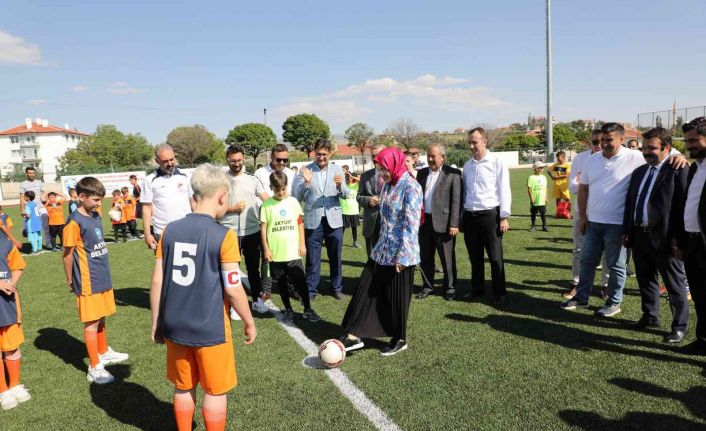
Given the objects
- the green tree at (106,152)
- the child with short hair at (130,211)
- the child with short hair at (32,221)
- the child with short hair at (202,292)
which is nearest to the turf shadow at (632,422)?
the child with short hair at (202,292)

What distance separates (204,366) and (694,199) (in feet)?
13.7

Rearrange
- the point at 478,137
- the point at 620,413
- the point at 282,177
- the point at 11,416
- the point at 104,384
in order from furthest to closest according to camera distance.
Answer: the point at 478,137 → the point at 282,177 → the point at 104,384 → the point at 11,416 → the point at 620,413

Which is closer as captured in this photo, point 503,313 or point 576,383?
point 576,383

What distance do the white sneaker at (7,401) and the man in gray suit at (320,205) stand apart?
337cm

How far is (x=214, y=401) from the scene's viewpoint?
2.58m

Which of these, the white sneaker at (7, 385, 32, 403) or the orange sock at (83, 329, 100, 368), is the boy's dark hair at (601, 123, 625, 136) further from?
the white sneaker at (7, 385, 32, 403)

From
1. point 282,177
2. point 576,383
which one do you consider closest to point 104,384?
point 282,177

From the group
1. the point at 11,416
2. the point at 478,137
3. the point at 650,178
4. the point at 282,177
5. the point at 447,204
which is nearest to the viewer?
the point at 11,416

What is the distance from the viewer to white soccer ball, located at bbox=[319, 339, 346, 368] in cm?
389

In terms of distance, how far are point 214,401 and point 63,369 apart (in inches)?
108

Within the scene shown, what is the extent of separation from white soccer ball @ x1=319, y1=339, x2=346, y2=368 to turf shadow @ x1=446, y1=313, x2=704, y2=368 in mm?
1760

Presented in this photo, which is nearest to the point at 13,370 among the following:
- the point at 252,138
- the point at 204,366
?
the point at 204,366

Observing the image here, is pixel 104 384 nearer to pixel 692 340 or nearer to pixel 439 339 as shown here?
pixel 439 339

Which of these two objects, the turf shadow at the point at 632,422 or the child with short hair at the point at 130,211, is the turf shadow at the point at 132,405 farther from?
the child with short hair at the point at 130,211
